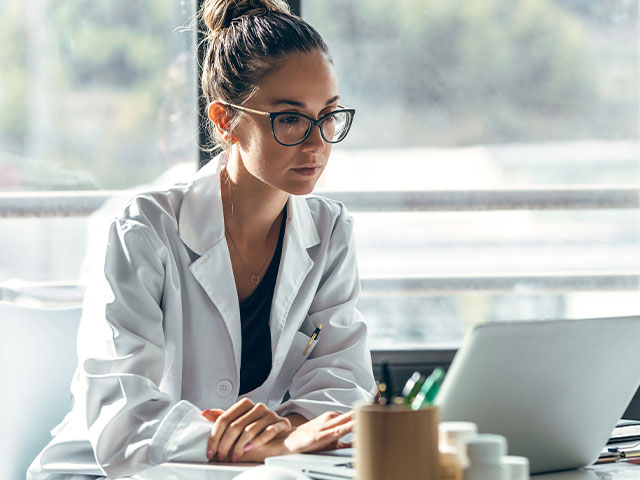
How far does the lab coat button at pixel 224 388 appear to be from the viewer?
65.6 inches

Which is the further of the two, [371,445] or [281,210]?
[281,210]

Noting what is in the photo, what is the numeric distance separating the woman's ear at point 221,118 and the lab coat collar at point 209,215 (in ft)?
0.26

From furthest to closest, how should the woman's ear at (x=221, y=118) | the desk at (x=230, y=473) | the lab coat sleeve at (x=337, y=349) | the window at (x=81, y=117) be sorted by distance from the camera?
the window at (x=81, y=117)
the woman's ear at (x=221, y=118)
the lab coat sleeve at (x=337, y=349)
the desk at (x=230, y=473)

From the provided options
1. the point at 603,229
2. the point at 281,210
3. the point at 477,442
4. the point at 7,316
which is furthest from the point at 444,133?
the point at 477,442

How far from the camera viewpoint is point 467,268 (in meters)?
2.33

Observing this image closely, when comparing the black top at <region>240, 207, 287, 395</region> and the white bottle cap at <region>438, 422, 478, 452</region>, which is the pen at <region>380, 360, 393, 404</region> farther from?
the black top at <region>240, 207, 287, 395</region>

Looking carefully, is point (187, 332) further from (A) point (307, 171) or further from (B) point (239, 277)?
(A) point (307, 171)

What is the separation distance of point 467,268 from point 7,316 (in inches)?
50.0

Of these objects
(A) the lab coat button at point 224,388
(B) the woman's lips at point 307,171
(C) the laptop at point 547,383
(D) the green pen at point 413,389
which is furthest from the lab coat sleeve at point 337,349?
(D) the green pen at point 413,389

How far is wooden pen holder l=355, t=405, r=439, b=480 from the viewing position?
2.40 feet

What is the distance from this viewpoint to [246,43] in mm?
1747

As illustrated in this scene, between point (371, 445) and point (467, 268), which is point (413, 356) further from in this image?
point (371, 445)

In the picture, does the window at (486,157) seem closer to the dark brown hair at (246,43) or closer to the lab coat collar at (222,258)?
the dark brown hair at (246,43)

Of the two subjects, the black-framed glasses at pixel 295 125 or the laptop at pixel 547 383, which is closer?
the laptop at pixel 547 383
